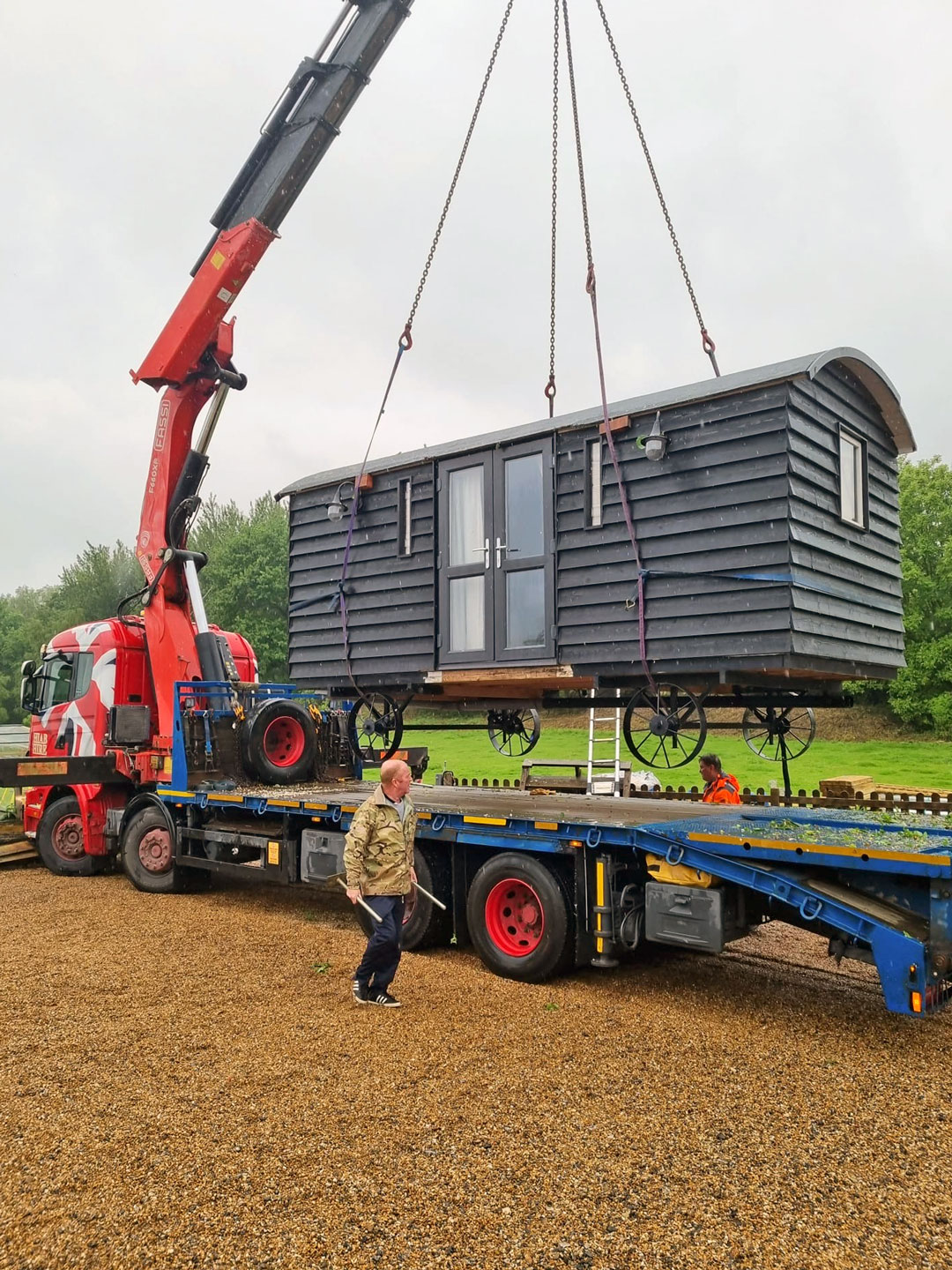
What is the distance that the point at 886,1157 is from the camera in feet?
13.8

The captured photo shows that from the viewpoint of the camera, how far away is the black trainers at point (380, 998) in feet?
21.3

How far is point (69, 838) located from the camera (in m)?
12.5

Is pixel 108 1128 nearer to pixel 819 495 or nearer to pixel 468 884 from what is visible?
pixel 468 884

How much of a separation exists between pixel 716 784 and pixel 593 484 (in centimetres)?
321

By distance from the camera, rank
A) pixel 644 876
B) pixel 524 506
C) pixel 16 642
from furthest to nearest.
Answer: pixel 16 642 → pixel 524 506 → pixel 644 876

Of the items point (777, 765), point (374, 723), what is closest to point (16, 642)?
point (777, 765)

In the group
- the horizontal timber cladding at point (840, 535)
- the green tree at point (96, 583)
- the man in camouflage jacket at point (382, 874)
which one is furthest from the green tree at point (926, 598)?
the green tree at point (96, 583)

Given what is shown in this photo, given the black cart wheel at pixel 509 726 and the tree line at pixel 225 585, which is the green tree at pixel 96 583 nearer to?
the tree line at pixel 225 585

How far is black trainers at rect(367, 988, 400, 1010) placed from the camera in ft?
21.3

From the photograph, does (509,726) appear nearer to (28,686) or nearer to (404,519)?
(404,519)

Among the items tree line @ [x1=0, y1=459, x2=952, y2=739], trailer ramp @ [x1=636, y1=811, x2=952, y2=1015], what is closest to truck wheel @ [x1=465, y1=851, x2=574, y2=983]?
trailer ramp @ [x1=636, y1=811, x2=952, y2=1015]

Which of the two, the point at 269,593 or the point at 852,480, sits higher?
the point at 269,593

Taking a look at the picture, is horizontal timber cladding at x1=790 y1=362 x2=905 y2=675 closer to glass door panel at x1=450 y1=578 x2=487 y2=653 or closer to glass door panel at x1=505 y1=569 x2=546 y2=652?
glass door panel at x1=505 y1=569 x2=546 y2=652

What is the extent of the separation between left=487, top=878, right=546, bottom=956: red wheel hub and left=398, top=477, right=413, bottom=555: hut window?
12.9ft
